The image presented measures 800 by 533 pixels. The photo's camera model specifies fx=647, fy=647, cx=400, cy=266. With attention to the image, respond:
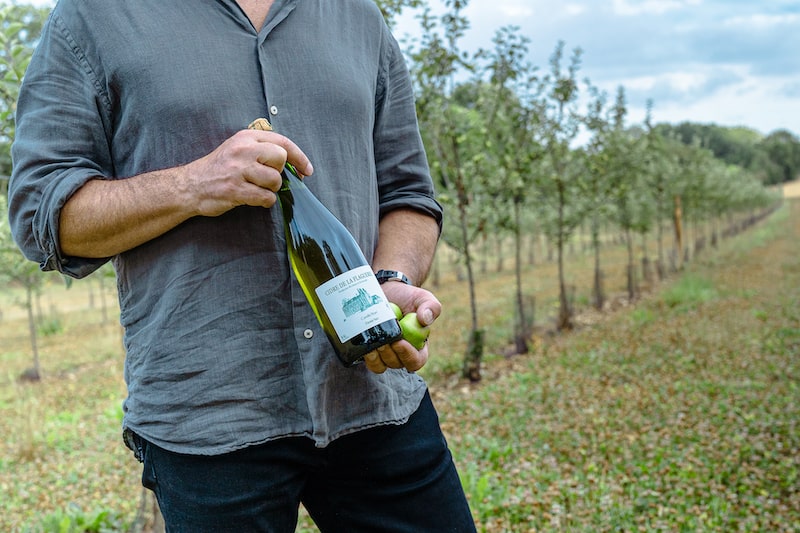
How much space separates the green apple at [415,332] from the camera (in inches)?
50.9

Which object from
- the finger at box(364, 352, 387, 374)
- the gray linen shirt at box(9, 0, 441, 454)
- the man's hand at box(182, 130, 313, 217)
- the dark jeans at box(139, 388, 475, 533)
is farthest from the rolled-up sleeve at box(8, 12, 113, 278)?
the finger at box(364, 352, 387, 374)

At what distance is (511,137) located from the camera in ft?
38.3

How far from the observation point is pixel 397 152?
1646mm

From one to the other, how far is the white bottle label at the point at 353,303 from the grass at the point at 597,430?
4.01m

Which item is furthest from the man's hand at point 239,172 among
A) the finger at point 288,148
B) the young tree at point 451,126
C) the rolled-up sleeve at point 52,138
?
the young tree at point 451,126

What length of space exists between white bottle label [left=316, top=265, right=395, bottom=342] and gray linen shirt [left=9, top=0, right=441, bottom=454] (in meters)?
0.10

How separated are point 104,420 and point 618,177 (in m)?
13.0

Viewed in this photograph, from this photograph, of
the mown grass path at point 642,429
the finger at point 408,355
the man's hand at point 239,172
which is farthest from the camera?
the mown grass path at point 642,429

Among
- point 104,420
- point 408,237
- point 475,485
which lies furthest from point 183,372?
point 104,420

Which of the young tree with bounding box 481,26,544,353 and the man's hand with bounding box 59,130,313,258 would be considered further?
the young tree with bounding box 481,26,544,353

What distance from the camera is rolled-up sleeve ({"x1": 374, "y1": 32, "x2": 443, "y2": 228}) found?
162 centimetres

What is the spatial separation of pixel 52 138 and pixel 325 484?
0.89 m

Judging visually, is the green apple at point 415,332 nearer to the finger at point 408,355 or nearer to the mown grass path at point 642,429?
the finger at point 408,355

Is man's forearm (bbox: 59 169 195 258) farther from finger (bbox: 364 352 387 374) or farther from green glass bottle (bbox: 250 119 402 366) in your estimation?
finger (bbox: 364 352 387 374)
